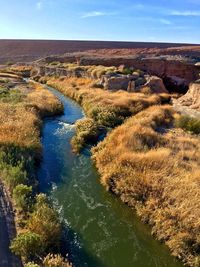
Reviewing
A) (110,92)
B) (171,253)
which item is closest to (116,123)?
(110,92)

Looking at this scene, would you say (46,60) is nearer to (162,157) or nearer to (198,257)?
(162,157)

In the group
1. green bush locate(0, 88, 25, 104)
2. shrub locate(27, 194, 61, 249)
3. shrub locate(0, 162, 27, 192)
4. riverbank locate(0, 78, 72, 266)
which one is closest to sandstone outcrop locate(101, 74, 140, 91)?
green bush locate(0, 88, 25, 104)

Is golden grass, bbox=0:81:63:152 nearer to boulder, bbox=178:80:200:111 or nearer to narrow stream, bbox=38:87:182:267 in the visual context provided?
narrow stream, bbox=38:87:182:267

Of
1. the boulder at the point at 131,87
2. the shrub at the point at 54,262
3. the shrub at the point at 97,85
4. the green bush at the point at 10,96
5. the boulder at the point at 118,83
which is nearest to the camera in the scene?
the shrub at the point at 54,262

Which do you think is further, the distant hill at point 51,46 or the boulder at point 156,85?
the distant hill at point 51,46

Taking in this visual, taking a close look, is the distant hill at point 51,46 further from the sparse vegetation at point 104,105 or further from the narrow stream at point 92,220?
the narrow stream at point 92,220

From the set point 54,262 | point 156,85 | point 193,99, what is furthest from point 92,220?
point 156,85

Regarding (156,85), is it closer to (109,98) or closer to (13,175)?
(109,98)

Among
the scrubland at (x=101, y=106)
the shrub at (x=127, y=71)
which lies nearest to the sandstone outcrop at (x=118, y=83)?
the scrubland at (x=101, y=106)
